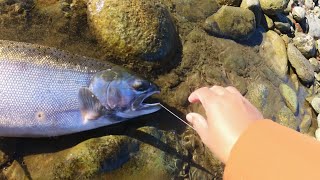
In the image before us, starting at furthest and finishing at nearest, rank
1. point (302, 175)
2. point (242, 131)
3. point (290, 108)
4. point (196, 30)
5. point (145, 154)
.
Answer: point (290, 108)
point (196, 30)
point (145, 154)
point (242, 131)
point (302, 175)

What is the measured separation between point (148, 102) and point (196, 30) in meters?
1.34

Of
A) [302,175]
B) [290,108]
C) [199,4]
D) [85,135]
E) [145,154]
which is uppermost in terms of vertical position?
[302,175]

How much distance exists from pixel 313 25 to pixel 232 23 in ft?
8.10

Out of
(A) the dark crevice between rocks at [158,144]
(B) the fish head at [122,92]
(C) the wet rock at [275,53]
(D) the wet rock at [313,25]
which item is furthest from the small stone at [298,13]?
(B) the fish head at [122,92]

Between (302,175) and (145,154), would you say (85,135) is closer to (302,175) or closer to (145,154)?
(145,154)

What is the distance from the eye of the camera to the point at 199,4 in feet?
17.9

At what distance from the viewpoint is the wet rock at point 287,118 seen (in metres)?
5.48

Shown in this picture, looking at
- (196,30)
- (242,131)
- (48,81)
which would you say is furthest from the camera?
(196,30)

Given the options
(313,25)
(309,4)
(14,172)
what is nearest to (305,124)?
(313,25)

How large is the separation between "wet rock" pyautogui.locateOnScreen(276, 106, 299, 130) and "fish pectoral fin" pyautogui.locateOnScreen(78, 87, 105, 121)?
2627mm

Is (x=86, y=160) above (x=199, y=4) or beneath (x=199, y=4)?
beneath

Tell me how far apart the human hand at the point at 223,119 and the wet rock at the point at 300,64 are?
10.0ft

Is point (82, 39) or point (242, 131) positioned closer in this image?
point (242, 131)

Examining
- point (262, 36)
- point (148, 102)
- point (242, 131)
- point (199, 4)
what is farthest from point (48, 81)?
point (262, 36)
